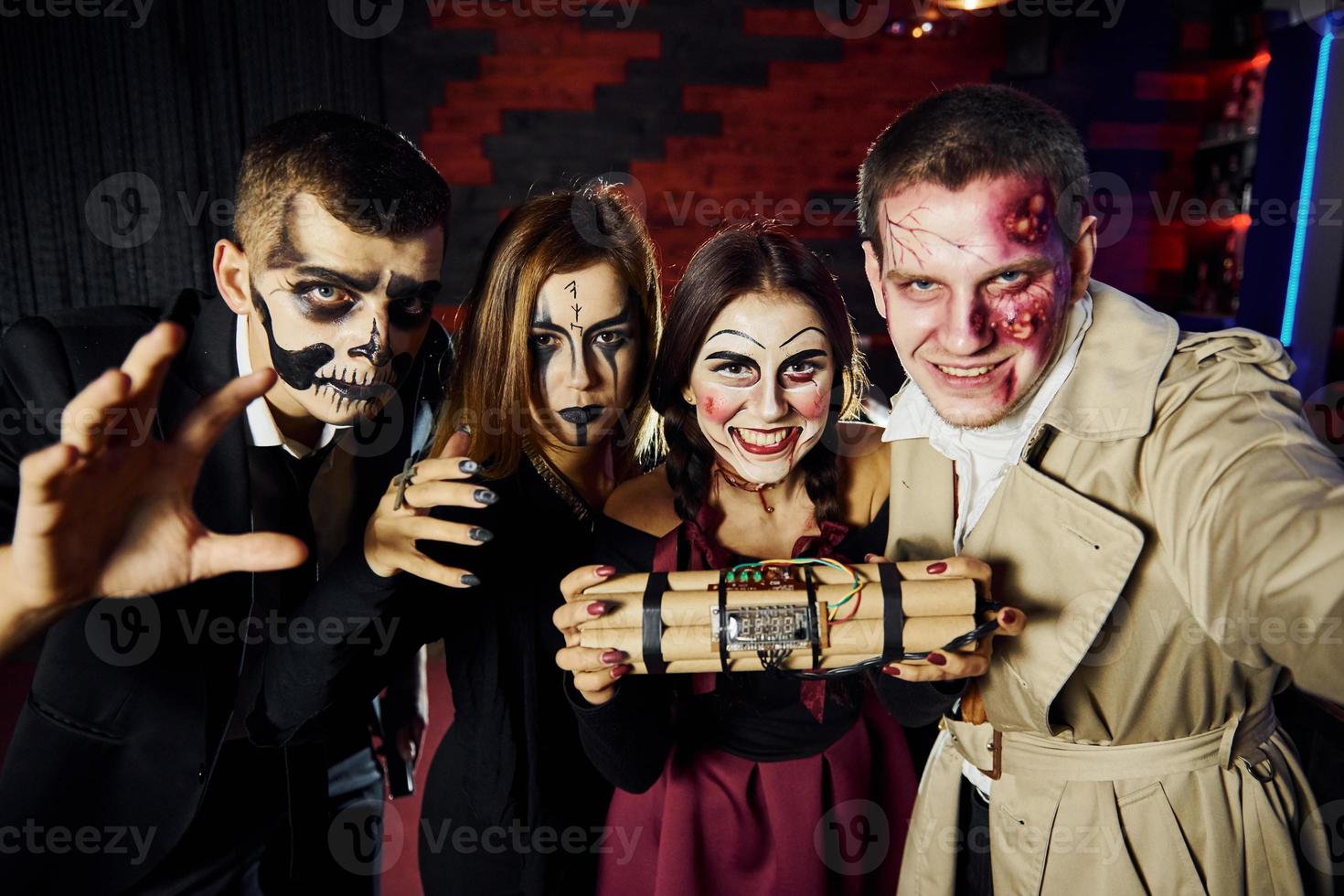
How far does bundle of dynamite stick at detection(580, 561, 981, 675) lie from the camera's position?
1.13m

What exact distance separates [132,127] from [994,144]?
4.74 meters

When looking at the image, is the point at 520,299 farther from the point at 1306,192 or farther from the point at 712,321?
the point at 1306,192

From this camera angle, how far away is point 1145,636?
1.13 meters

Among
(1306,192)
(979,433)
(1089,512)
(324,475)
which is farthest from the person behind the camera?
(1306,192)

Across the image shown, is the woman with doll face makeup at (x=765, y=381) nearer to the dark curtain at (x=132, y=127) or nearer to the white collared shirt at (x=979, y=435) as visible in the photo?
the white collared shirt at (x=979, y=435)

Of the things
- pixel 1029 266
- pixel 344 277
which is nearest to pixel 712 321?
pixel 1029 266

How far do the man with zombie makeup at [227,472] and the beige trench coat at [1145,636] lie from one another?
1089 millimetres

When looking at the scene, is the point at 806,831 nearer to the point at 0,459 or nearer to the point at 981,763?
the point at 981,763

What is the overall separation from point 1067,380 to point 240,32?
481 centimetres

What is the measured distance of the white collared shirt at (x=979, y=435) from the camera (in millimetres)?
1265

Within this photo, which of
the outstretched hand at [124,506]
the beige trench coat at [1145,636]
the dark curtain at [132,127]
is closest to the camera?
the outstretched hand at [124,506]

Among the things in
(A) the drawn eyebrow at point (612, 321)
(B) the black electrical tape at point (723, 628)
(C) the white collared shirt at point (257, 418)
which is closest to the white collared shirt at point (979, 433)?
(B) the black electrical tape at point (723, 628)

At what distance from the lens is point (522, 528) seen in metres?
1.70

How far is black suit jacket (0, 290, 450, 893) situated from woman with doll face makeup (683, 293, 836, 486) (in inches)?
34.9
